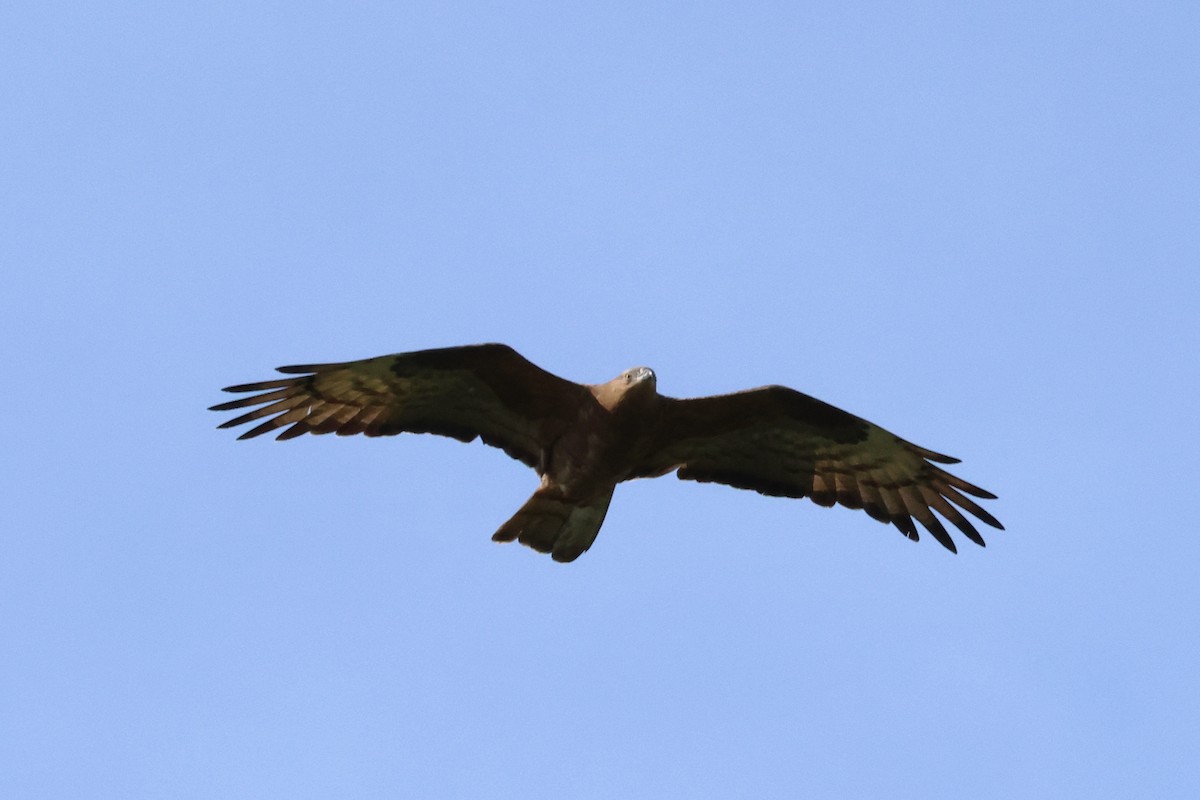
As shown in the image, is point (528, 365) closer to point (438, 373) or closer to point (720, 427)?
point (438, 373)

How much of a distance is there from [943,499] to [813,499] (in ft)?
3.34

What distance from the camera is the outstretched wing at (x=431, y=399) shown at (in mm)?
12852

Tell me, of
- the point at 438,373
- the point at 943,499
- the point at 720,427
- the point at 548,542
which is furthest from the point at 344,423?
the point at 943,499

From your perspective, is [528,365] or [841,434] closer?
[528,365]

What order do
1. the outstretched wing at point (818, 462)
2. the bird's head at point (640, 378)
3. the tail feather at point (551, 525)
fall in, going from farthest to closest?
the outstretched wing at point (818, 462) < the tail feather at point (551, 525) < the bird's head at point (640, 378)

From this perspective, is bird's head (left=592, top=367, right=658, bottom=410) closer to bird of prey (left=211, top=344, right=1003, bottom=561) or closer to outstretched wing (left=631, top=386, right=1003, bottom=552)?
bird of prey (left=211, top=344, right=1003, bottom=561)

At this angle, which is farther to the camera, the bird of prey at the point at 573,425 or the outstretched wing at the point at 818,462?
the outstretched wing at the point at 818,462

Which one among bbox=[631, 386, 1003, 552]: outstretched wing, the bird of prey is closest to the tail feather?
the bird of prey

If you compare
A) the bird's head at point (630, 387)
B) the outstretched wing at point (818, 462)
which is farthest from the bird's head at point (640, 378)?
the outstretched wing at point (818, 462)

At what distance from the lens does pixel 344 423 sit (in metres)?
13.0

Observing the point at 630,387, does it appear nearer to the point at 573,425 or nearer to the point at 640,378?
the point at 640,378

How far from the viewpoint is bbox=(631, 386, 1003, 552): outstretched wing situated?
1352 cm

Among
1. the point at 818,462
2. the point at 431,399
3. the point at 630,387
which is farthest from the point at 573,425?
the point at 818,462

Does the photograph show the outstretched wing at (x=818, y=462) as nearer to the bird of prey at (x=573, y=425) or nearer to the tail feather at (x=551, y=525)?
the bird of prey at (x=573, y=425)
